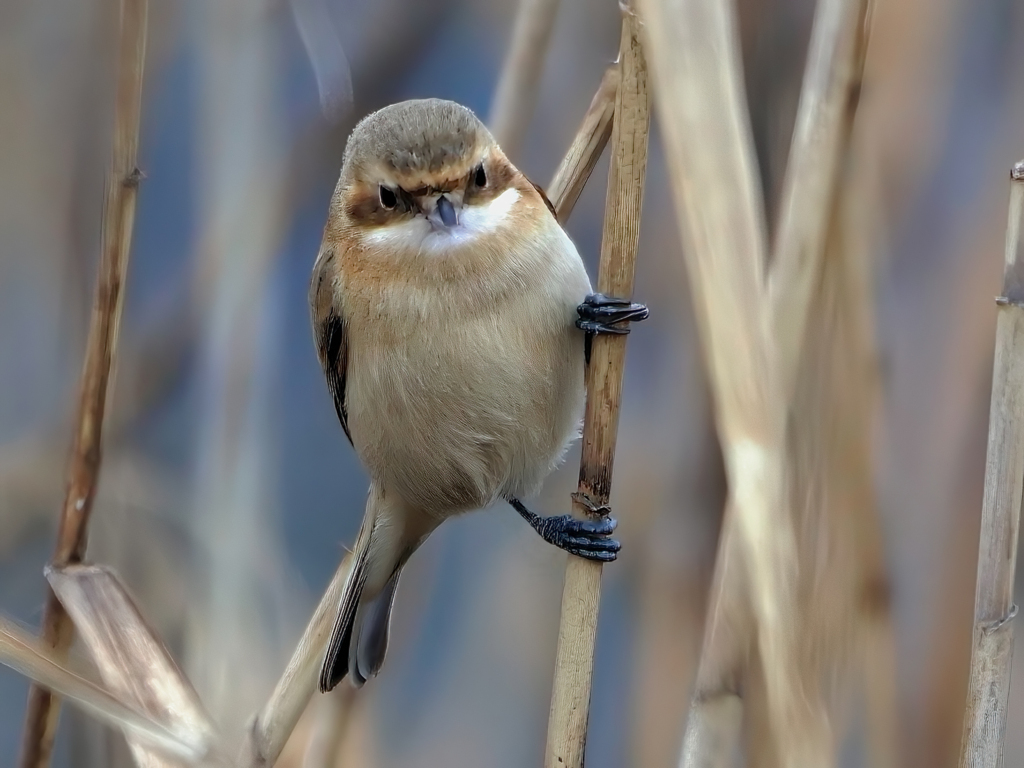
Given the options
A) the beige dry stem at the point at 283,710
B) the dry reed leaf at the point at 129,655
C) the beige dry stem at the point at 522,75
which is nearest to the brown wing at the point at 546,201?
the beige dry stem at the point at 522,75

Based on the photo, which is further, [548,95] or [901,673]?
[548,95]

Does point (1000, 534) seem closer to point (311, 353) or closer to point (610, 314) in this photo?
point (610, 314)

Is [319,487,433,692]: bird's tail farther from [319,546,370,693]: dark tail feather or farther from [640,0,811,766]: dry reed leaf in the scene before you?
[640,0,811,766]: dry reed leaf

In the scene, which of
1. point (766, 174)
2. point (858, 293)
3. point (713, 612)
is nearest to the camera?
point (713, 612)

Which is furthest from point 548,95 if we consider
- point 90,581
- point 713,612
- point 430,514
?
point 90,581

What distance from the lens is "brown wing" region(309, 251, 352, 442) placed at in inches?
65.0

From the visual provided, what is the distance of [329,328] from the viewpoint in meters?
1.69

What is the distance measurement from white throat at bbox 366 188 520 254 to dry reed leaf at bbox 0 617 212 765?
2.70ft

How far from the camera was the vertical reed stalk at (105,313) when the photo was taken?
152 centimetres

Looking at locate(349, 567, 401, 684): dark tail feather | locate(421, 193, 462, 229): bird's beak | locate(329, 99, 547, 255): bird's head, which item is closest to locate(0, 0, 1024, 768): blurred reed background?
locate(349, 567, 401, 684): dark tail feather

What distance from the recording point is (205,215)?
202cm

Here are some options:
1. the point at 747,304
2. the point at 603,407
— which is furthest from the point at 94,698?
the point at 747,304

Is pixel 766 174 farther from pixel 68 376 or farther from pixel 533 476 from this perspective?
pixel 68 376

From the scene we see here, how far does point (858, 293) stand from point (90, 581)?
1.43 m
